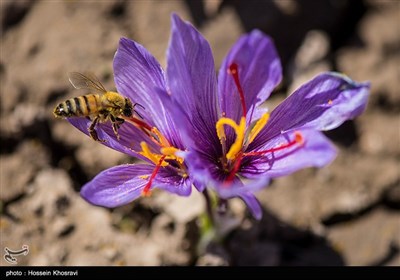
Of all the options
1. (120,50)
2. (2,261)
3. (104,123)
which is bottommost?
(2,261)

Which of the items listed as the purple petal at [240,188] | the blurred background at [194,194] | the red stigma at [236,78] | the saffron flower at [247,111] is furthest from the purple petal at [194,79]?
the blurred background at [194,194]

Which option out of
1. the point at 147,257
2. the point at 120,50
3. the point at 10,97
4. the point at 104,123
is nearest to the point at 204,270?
the point at 147,257

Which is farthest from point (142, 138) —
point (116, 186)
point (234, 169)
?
point (234, 169)

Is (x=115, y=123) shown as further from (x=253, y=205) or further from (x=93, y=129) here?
(x=253, y=205)

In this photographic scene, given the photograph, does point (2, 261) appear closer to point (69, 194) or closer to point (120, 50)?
point (69, 194)

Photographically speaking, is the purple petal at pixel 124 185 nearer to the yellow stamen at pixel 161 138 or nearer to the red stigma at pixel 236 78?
→ the yellow stamen at pixel 161 138

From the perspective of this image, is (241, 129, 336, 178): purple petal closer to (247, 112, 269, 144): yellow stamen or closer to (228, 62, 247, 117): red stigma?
(247, 112, 269, 144): yellow stamen
